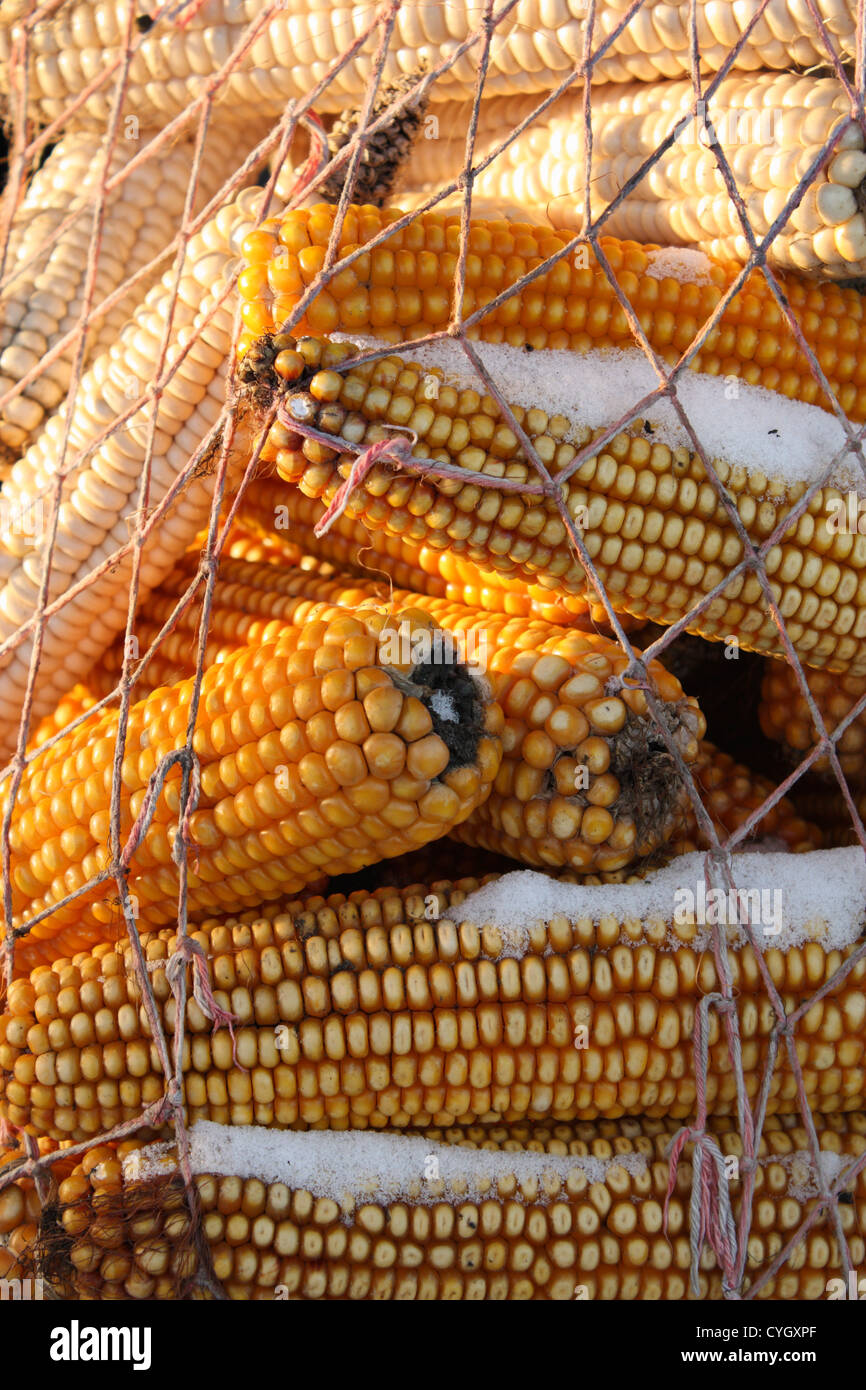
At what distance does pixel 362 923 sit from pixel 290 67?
5.94 ft

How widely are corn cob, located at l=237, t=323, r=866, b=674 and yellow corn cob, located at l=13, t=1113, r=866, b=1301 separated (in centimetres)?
79

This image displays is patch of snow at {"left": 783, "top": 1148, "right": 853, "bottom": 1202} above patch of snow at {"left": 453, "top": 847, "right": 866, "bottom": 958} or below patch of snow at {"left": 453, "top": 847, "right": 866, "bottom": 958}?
below

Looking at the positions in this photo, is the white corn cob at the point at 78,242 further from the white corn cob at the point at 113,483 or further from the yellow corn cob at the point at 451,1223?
the yellow corn cob at the point at 451,1223

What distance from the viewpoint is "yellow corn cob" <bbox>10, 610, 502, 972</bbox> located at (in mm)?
1395

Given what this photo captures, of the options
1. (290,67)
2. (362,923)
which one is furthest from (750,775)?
(290,67)

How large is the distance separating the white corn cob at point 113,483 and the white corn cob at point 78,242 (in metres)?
0.24

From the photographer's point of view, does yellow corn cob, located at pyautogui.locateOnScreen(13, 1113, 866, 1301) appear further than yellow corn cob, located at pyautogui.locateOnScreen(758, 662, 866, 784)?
No

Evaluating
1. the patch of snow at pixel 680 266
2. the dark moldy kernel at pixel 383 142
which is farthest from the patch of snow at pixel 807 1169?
the dark moldy kernel at pixel 383 142

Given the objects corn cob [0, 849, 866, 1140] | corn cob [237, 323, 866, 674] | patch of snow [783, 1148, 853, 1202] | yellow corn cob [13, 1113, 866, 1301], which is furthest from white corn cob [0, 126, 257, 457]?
patch of snow [783, 1148, 853, 1202]

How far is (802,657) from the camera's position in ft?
5.79

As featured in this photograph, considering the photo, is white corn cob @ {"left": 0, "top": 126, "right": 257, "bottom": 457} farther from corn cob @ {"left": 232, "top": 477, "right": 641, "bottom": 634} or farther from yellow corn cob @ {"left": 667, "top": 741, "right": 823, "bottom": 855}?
yellow corn cob @ {"left": 667, "top": 741, "right": 823, "bottom": 855}

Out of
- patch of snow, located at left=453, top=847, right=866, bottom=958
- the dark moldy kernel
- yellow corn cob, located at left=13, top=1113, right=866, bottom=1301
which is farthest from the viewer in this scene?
the dark moldy kernel

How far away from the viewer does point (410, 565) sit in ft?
6.43

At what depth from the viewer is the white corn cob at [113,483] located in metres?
1.89
